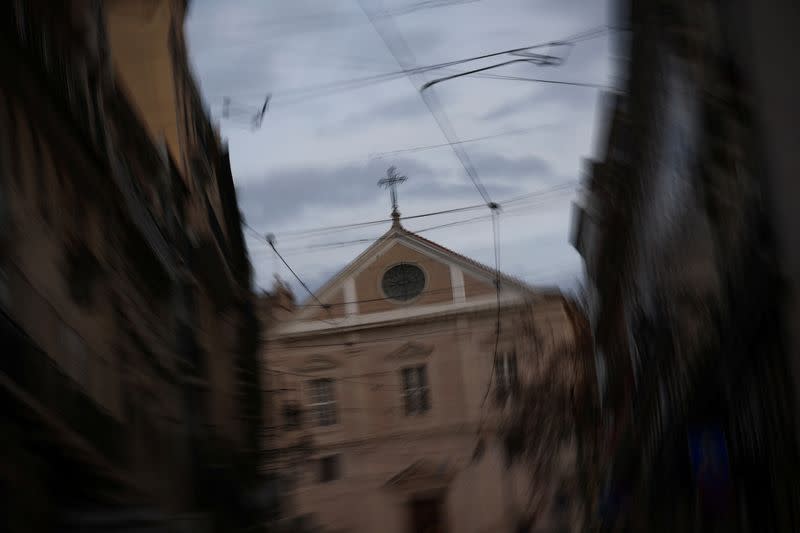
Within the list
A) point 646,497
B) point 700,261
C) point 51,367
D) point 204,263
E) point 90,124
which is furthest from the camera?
point 646,497

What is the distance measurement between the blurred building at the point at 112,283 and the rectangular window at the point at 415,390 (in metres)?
9.39

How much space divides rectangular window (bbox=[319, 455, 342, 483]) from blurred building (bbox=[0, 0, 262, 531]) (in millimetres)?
6856

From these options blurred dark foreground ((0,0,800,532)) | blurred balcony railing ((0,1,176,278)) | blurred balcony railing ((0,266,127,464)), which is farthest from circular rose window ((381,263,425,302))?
blurred balcony railing ((0,266,127,464))

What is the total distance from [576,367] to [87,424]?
650 inches

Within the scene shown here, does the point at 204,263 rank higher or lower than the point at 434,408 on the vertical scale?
→ higher

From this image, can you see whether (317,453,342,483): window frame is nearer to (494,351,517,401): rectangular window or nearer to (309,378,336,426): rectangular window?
(309,378,336,426): rectangular window

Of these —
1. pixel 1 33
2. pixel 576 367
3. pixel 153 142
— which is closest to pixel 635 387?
pixel 576 367

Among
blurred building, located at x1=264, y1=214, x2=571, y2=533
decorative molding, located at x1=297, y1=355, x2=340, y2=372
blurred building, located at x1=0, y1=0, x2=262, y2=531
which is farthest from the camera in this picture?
blurred building, located at x1=264, y1=214, x2=571, y2=533

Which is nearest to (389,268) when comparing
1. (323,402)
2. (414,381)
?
(414,381)

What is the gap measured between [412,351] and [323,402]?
115 inches

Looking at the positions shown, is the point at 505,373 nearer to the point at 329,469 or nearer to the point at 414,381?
the point at 414,381

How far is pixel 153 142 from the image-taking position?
11.2 meters

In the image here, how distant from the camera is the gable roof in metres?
23.8

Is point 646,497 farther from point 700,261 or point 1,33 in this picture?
point 1,33
